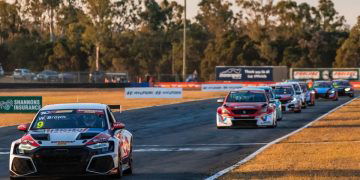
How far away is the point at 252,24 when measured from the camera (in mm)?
137625

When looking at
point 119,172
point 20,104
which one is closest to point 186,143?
point 119,172

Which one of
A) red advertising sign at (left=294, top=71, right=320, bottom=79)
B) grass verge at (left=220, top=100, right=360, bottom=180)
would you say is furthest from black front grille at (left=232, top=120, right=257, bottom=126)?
red advertising sign at (left=294, top=71, right=320, bottom=79)

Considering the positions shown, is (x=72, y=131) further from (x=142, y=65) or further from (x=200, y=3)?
(x=200, y=3)

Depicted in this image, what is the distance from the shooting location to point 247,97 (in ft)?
99.3

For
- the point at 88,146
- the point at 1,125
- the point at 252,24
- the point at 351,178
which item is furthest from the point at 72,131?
the point at 252,24

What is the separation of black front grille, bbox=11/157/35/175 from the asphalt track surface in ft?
5.63

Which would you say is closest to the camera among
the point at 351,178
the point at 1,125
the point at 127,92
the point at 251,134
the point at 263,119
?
the point at 351,178

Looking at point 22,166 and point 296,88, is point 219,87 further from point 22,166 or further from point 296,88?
point 22,166

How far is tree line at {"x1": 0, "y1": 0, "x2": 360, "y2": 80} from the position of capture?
4660 inches

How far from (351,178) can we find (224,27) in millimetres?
133518

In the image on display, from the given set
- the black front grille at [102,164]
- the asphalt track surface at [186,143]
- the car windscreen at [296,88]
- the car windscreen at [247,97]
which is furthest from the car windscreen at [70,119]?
the car windscreen at [296,88]

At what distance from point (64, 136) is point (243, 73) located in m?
85.3

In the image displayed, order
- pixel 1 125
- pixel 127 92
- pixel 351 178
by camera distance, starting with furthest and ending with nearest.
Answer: pixel 127 92, pixel 1 125, pixel 351 178

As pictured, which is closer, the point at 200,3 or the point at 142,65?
the point at 142,65
